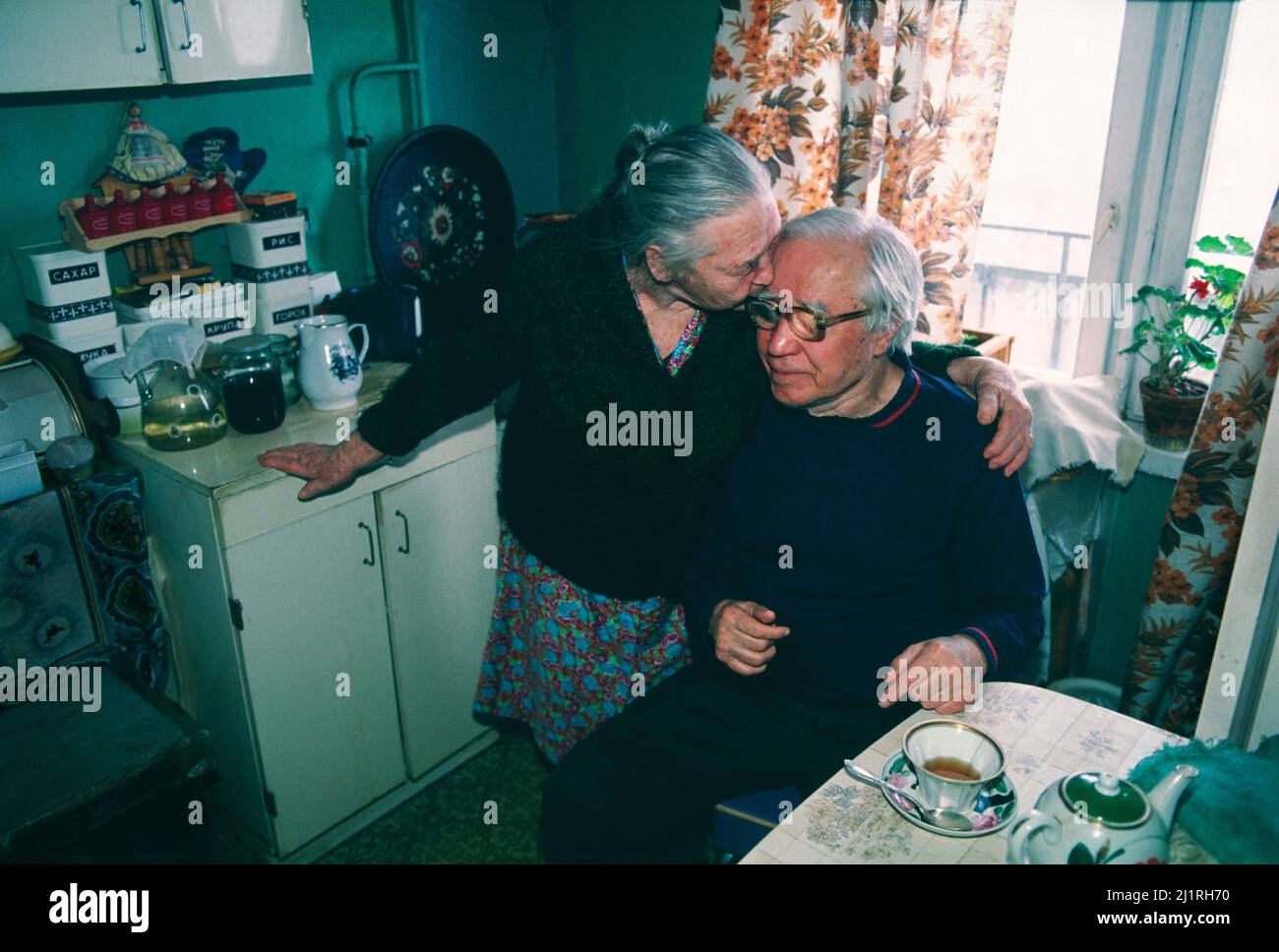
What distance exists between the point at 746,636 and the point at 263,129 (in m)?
1.70

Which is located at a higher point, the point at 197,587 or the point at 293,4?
the point at 293,4

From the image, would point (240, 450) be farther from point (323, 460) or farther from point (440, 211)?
point (440, 211)

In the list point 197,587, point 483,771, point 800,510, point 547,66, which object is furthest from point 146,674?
point 547,66

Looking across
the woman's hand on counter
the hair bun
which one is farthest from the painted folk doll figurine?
the hair bun

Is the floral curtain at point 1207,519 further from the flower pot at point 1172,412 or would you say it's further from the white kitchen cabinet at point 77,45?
the white kitchen cabinet at point 77,45

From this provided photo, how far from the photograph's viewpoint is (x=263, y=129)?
2.20 meters

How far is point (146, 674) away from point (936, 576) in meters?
1.55

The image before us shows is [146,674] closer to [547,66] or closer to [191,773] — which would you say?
[191,773]

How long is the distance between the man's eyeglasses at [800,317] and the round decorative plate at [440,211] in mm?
1198

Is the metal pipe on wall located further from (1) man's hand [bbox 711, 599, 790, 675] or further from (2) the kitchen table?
(2) the kitchen table
